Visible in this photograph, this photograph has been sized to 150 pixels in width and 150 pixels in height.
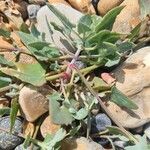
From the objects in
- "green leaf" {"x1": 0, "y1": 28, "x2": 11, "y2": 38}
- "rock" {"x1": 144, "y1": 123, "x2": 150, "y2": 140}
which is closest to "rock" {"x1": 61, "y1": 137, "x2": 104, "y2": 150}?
"rock" {"x1": 144, "y1": 123, "x2": 150, "y2": 140}

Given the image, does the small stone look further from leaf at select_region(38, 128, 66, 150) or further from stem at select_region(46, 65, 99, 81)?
leaf at select_region(38, 128, 66, 150)

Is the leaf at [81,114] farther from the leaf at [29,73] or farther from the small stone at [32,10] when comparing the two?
the small stone at [32,10]

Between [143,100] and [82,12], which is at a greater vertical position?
[82,12]

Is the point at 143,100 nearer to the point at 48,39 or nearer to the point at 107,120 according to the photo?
the point at 107,120

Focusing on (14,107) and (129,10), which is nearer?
(14,107)

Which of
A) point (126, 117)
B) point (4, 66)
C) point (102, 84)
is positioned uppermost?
point (4, 66)

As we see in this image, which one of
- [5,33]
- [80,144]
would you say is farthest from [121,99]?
[5,33]

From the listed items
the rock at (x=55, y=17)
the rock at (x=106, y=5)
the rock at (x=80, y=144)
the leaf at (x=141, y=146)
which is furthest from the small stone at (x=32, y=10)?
the leaf at (x=141, y=146)

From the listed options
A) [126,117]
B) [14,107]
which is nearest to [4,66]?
[14,107]
